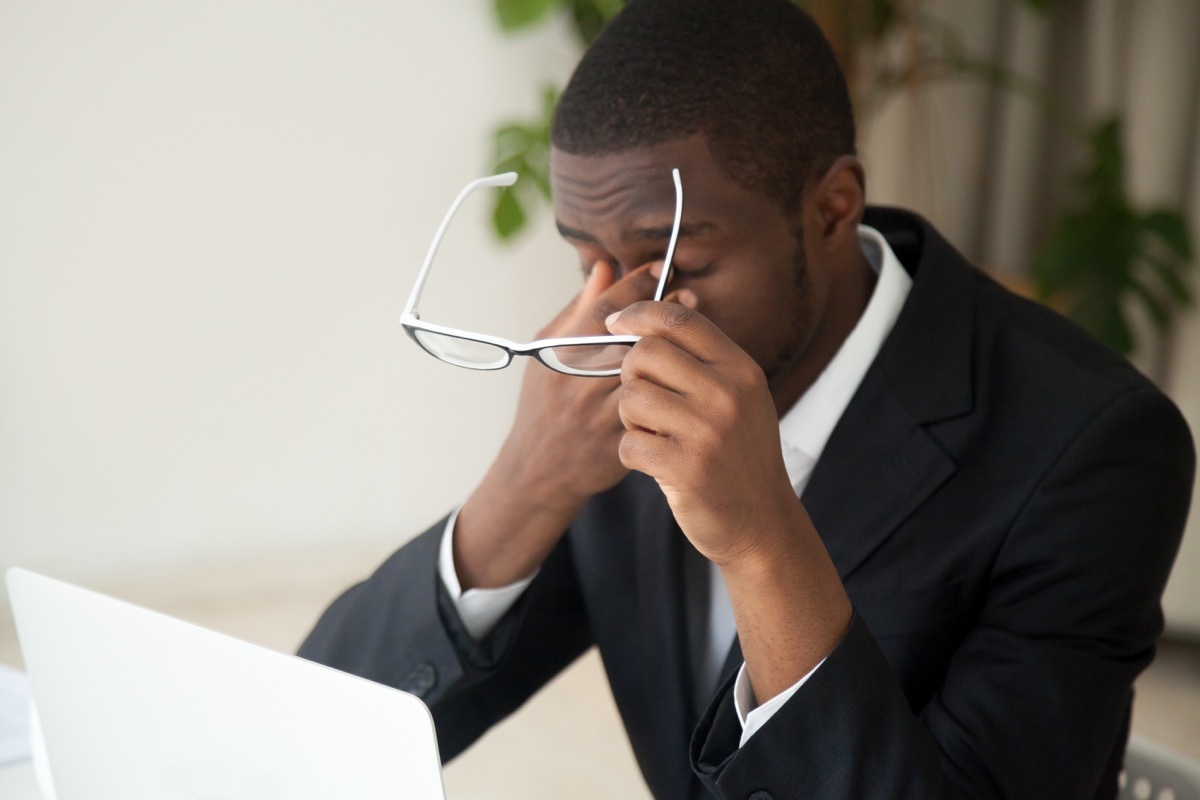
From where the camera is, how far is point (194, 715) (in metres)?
0.83

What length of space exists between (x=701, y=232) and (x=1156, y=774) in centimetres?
70

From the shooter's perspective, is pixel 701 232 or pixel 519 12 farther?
pixel 519 12

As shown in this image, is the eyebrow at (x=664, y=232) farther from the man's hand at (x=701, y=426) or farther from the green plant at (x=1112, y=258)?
the green plant at (x=1112, y=258)

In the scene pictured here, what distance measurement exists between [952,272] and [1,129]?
246cm

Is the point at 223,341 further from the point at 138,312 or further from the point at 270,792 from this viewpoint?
the point at 270,792

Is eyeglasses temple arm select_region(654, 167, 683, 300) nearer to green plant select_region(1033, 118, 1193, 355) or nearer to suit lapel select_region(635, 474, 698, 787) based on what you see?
suit lapel select_region(635, 474, 698, 787)

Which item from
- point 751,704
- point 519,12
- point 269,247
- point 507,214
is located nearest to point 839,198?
point 751,704

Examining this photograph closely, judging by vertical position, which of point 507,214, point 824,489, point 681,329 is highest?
point 681,329

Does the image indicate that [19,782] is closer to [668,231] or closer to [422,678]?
[422,678]

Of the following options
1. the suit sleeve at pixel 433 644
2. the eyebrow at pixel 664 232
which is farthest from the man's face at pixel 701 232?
the suit sleeve at pixel 433 644

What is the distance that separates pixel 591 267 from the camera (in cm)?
122

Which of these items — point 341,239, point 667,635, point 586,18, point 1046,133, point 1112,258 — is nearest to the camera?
point 667,635

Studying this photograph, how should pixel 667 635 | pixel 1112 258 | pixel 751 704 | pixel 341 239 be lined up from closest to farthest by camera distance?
pixel 751 704
pixel 667 635
pixel 1112 258
pixel 341 239

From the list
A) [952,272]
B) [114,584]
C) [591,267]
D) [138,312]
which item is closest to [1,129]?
[138,312]
